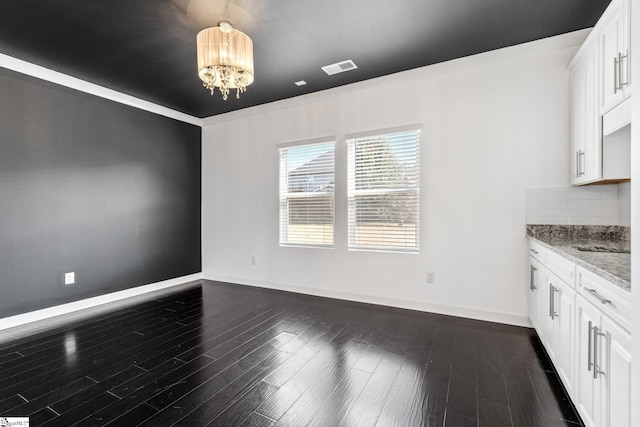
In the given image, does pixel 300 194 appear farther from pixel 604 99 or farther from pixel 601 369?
pixel 601 369

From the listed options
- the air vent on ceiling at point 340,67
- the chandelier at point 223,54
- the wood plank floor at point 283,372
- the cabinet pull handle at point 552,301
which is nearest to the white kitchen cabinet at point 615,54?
the cabinet pull handle at point 552,301

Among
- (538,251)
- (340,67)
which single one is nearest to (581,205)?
(538,251)

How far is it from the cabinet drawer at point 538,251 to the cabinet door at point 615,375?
116 centimetres

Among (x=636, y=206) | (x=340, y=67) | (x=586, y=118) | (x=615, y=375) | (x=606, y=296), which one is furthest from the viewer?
(x=340, y=67)

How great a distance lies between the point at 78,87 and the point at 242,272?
10.9ft

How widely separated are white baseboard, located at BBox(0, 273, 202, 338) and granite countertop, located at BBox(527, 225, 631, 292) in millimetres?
4662

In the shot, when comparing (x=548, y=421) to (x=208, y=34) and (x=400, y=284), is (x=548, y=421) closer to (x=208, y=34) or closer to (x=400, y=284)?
(x=400, y=284)

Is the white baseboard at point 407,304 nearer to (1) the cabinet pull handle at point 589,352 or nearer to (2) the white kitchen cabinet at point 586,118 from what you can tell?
(2) the white kitchen cabinet at point 586,118

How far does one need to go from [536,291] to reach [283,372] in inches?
→ 90.5

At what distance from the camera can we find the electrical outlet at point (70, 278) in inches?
140

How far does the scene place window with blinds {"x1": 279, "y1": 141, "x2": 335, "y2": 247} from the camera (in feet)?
13.7

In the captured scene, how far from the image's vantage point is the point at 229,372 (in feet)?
7.20

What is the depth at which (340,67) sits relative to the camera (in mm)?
3428

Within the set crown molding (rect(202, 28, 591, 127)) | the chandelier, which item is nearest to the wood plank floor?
the chandelier
